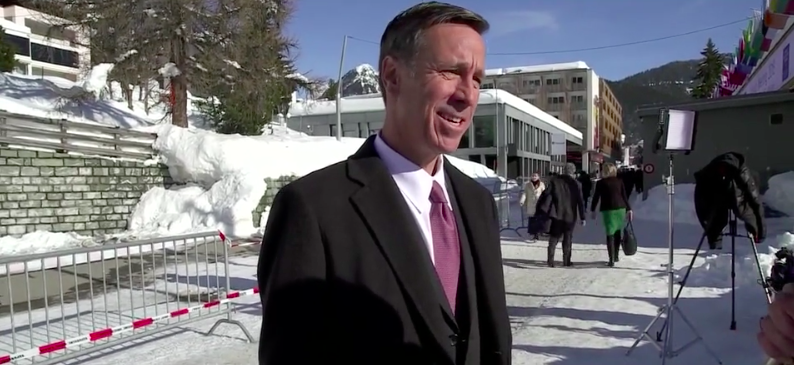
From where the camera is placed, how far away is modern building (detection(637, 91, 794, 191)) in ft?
54.5

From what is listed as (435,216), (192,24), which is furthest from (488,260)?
(192,24)

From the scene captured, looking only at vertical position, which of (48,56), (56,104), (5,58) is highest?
(48,56)

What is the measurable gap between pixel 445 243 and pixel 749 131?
19.1 m

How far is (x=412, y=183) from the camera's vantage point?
5.19ft

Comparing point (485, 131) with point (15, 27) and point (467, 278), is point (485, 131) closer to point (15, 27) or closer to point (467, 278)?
point (467, 278)

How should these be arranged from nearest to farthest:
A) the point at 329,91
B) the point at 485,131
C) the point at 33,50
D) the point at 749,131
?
the point at 749,131
the point at 329,91
the point at 485,131
the point at 33,50

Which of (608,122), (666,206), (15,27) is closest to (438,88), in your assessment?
(666,206)

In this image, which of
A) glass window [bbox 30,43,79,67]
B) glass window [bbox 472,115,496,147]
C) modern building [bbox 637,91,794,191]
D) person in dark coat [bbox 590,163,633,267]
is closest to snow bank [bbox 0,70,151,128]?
person in dark coat [bbox 590,163,633,267]

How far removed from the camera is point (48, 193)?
13773 mm

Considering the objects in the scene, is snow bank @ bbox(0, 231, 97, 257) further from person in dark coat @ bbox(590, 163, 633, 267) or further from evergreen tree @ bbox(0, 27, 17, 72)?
evergreen tree @ bbox(0, 27, 17, 72)

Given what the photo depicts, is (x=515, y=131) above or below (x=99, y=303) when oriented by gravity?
above

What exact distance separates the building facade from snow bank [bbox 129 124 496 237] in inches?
2660

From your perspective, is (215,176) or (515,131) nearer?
(215,176)

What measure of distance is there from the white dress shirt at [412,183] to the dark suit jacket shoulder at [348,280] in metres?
0.06
